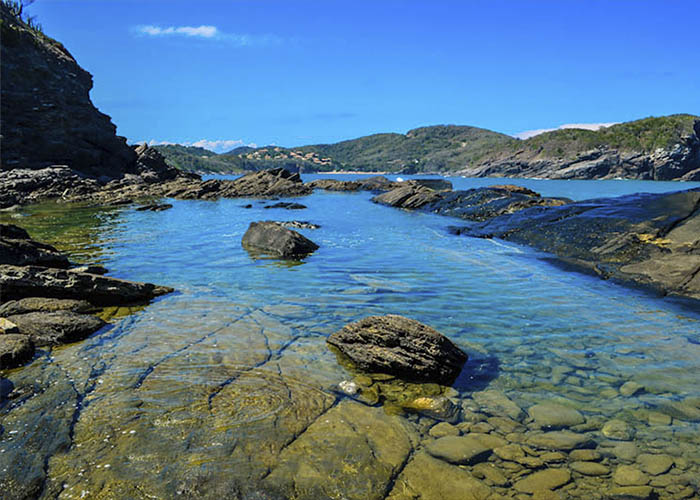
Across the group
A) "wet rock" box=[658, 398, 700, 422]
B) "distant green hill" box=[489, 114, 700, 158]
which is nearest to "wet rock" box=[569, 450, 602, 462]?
"wet rock" box=[658, 398, 700, 422]

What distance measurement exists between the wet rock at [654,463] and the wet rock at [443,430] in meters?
1.77

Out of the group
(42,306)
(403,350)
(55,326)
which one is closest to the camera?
(403,350)

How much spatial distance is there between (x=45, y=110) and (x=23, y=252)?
169 ft

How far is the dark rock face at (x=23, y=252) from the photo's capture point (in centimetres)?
1035

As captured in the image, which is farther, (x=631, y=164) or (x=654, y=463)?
(x=631, y=164)

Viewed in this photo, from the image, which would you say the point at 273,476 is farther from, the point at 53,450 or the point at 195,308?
the point at 195,308

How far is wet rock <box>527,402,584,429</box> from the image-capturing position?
4.89m

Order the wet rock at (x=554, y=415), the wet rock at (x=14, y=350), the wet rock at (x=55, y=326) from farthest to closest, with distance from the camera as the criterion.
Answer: the wet rock at (x=55, y=326), the wet rock at (x=14, y=350), the wet rock at (x=554, y=415)

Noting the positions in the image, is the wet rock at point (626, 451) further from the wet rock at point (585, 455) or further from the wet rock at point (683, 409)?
the wet rock at point (683, 409)

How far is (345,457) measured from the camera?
4.26m

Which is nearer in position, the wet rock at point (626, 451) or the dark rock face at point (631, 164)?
the wet rock at point (626, 451)

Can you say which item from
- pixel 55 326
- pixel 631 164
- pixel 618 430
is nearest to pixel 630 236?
pixel 618 430

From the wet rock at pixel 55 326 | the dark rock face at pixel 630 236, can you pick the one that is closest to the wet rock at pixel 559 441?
the wet rock at pixel 55 326

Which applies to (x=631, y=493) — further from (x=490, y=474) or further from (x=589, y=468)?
(x=490, y=474)
